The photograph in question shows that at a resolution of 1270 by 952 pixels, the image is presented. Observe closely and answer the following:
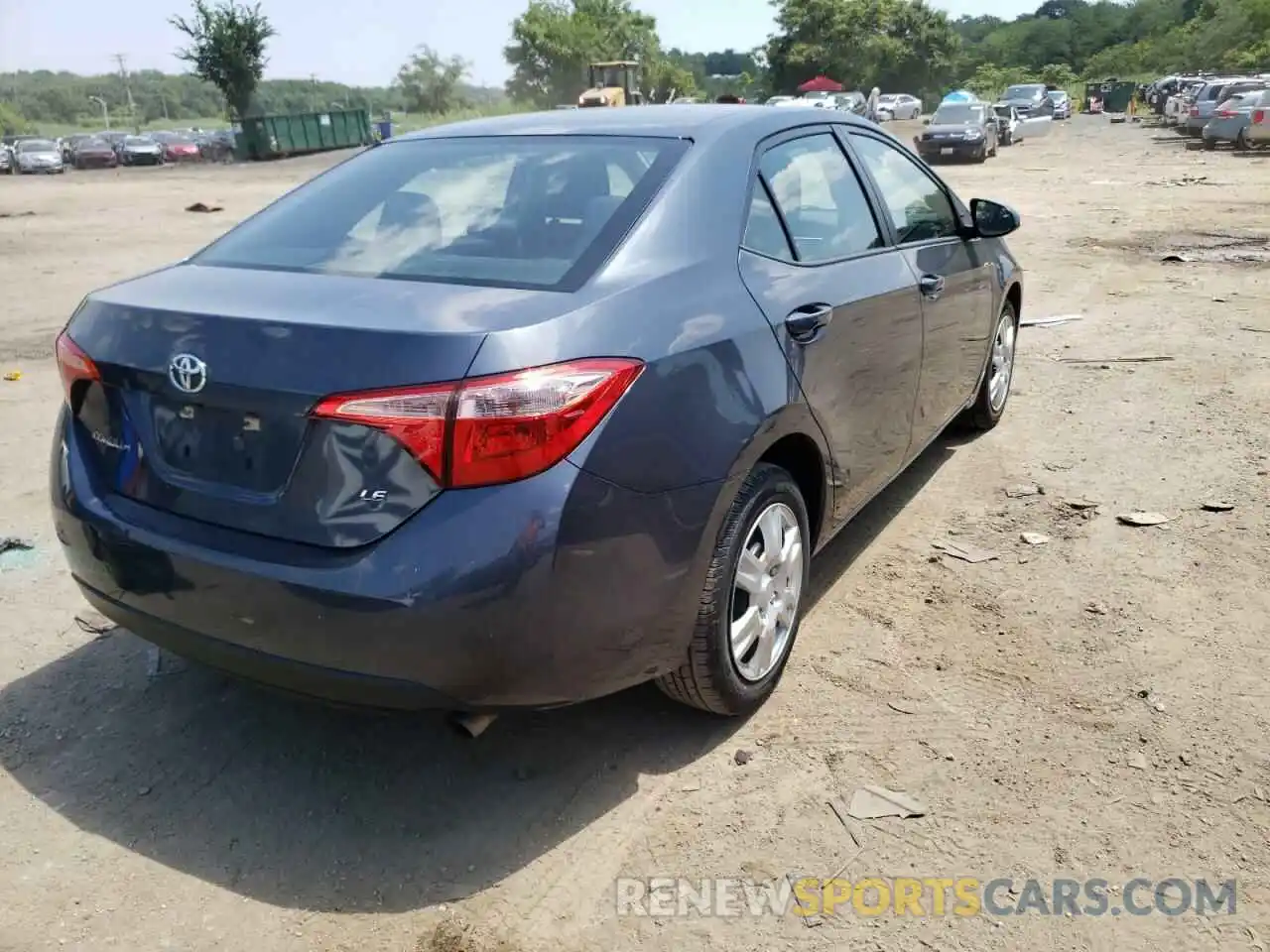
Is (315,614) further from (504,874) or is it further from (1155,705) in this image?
(1155,705)

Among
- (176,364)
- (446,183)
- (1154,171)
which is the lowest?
(1154,171)

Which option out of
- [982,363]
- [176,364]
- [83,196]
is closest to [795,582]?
[176,364]

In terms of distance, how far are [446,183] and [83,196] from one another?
28.7 m

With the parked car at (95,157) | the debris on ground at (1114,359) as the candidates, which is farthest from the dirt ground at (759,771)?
the parked car at (95,157)

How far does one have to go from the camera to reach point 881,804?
2709 mm

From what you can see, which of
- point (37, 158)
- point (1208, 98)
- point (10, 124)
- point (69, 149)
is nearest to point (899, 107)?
point (1208, 98)

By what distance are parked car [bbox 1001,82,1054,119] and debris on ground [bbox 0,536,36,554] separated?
43.6 m

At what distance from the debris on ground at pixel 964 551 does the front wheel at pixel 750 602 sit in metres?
1.18

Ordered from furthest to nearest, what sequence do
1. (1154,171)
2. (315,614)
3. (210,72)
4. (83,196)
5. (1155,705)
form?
(210,72), (83,196), (1154,171), (1155,705), (315,614)

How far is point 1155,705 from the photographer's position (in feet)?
10.2

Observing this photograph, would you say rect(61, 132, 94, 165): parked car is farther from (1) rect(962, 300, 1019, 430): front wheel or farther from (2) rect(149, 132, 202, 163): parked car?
(1) rect(962, 300, 1019, 430): front wheel

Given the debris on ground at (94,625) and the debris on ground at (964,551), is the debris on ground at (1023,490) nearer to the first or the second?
the debris on ground at (964,551)

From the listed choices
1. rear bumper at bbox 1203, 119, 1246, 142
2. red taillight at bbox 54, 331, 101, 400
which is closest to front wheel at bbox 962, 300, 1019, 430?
red taillight at bbox 54, 331, 101, 400

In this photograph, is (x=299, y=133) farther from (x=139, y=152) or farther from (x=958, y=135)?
(x=958, y=135)
